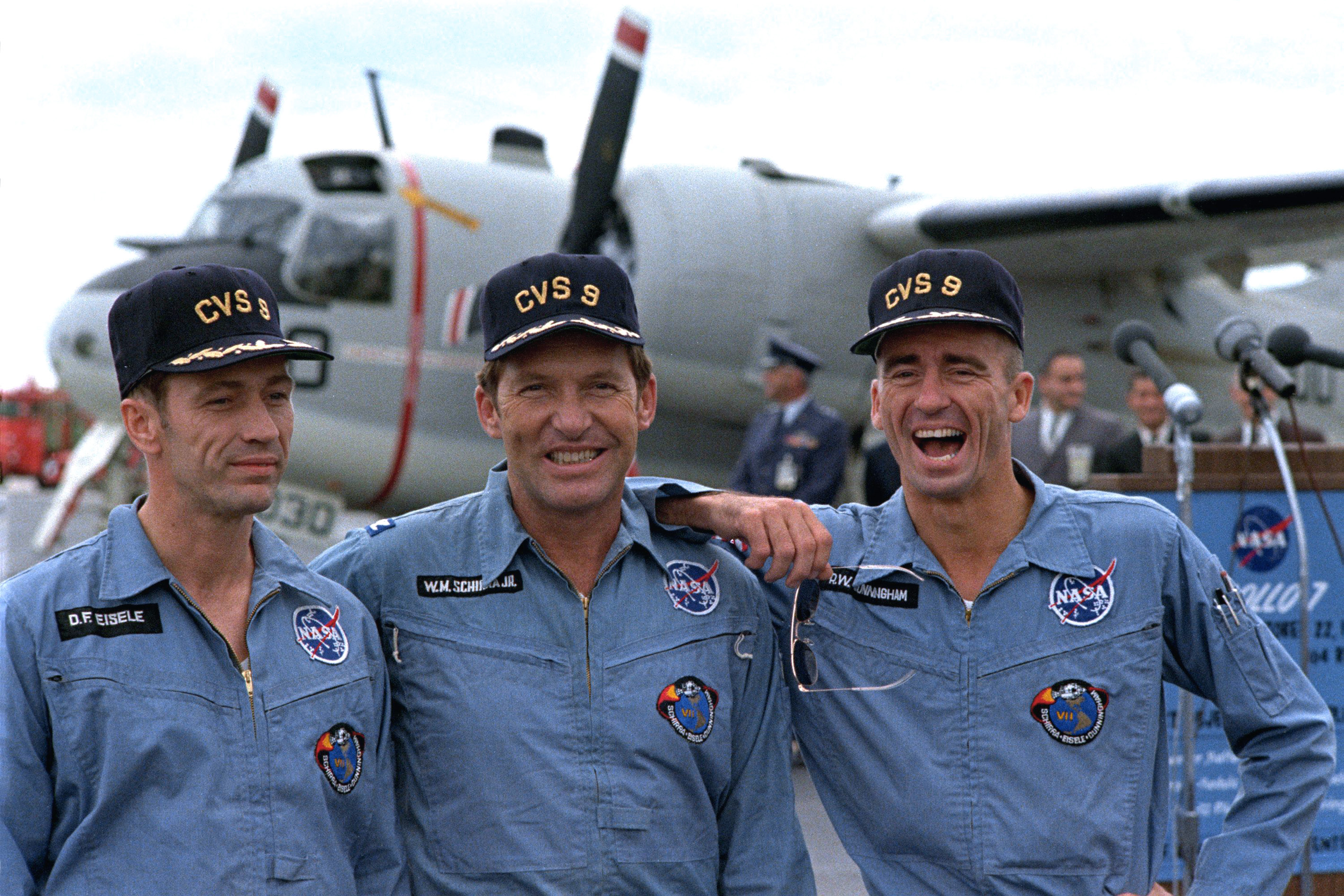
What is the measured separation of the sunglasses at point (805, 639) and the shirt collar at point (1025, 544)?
3cm

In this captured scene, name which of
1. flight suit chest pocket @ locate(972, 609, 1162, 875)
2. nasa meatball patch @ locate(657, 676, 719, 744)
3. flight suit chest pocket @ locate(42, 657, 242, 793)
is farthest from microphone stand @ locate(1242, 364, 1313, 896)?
flight suit chest pocket @ locate(42, 657, 242, 793)

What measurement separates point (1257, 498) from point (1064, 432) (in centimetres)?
291

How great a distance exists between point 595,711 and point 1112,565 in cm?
93

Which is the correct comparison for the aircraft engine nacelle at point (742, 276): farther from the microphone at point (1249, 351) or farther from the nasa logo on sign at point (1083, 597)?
the nasa logo on sign at point (1083, 597)

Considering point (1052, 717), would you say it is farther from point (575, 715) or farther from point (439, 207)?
point (439, 207)

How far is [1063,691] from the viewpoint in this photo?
6.88 ft

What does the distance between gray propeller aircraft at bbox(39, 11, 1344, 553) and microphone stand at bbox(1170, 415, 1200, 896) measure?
6.06 m

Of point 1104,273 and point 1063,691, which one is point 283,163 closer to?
point 1104,273

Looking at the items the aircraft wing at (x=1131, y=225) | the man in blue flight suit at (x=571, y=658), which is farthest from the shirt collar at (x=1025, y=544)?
the aircraft wing at (x=1131, y=225)

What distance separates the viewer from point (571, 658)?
2.10 meters

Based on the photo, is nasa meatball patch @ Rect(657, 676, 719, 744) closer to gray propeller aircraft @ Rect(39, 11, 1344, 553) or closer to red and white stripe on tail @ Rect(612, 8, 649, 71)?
Answer: gray propeller aircraft @ Rect(39, 11, 1344, 553)

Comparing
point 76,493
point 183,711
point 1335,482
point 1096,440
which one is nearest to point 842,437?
point 1096,440

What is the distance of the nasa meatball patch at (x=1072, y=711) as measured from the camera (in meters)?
2.08

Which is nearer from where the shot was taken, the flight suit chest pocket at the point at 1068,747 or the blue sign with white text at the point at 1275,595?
the flight suit chest pocket at the point at 1068,747
